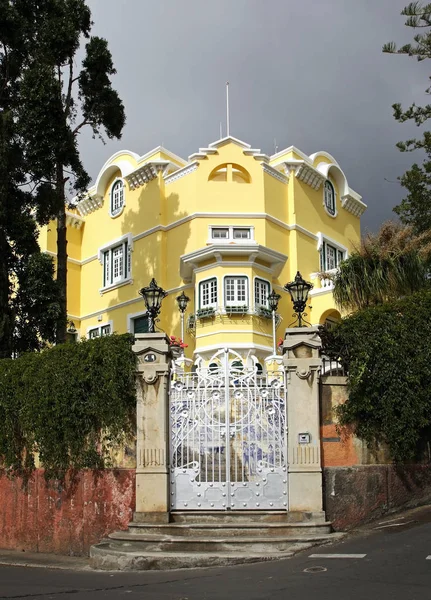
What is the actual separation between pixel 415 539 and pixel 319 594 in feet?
9.37

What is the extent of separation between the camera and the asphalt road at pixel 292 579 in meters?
7.73

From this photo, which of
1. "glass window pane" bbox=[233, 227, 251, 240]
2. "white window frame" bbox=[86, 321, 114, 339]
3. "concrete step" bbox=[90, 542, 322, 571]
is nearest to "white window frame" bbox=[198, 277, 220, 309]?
"glass window pane" bbox=[233, 227, 251, 240]

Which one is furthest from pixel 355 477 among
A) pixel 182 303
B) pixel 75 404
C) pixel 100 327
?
pixel 100 327

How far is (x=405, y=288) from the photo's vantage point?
19.7 metres

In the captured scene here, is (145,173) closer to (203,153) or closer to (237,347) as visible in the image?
(203,153)

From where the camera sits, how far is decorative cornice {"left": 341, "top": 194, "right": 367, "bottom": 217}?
34.3 m

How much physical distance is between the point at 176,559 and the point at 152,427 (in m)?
2.46

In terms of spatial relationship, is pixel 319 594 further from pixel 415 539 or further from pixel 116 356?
pixel 116 356

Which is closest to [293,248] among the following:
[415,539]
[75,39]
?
[75,39]

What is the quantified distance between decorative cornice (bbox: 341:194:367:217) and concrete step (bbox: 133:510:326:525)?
24845 millimetres

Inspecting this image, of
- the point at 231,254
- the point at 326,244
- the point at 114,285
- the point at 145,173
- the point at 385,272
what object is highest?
the point at 145,173

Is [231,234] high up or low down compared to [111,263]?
up

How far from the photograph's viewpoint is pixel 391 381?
11859mm

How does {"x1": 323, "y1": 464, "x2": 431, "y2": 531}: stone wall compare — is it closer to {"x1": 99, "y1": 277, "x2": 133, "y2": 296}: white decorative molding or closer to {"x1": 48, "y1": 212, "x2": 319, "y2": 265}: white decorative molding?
{"x1": 48, "y1": 212, "x2": 319, "y2": 265}: white decorative molding
